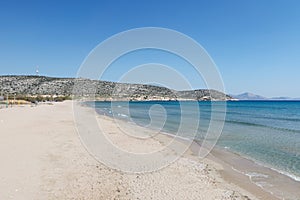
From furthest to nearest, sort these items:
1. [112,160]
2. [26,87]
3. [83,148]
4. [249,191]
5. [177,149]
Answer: [26,87] < [177,149] < [83,148] < [112,160] < [249,191]

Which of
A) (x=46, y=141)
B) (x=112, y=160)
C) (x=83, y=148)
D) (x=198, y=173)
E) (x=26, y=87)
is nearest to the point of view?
(x=198, y=173)

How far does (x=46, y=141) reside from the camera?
13109 millimetres

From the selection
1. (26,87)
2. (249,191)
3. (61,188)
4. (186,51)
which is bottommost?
(249,191)

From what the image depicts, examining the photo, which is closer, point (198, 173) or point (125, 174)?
point (125, 174)

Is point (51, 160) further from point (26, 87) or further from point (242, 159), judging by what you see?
point (26, 87)

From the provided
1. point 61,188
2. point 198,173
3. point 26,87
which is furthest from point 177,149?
point 26,87

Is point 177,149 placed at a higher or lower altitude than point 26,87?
lower

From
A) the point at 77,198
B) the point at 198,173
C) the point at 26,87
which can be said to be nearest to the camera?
the point at 77,198

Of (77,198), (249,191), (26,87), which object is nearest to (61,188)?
(77,198)

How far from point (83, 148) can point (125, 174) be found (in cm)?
445

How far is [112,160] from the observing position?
396 inches

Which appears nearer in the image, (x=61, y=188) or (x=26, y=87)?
(x=61, y=188)

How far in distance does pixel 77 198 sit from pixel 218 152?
908 cm

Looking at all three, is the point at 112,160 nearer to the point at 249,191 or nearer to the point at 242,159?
the point at 249,191
